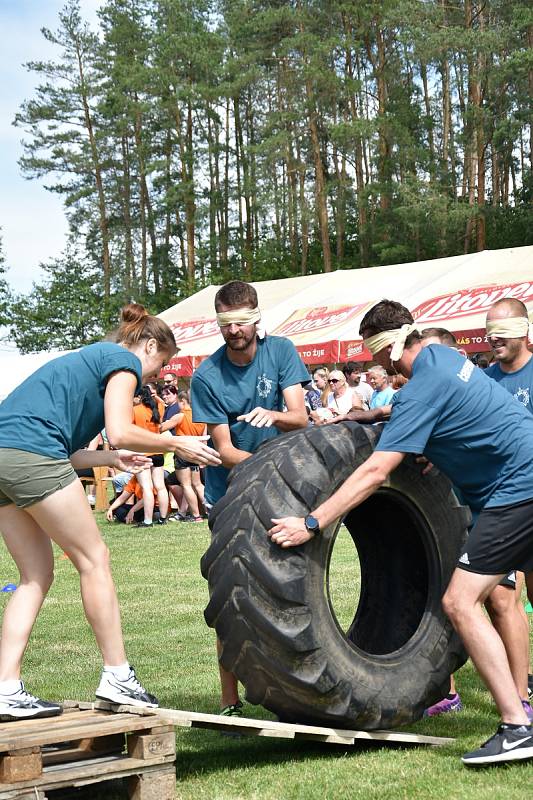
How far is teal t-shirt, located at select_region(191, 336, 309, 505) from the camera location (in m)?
5.38

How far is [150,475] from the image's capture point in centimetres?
1545

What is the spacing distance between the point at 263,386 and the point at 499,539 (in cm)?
155

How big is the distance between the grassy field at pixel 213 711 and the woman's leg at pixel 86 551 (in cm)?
68

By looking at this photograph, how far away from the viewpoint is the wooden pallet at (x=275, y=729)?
13.9 feet

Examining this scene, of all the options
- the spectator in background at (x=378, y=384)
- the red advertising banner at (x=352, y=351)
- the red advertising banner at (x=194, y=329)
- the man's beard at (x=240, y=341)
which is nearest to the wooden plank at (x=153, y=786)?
the man's beard at (x=240, y=341)

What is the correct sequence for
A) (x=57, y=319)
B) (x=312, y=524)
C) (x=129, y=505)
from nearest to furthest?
1. (x=312, y=524)
2. (x=129, y=505)
3. (x=57, y=319)

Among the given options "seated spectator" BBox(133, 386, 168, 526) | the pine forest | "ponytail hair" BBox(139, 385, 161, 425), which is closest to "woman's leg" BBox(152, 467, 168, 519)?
"seated spectator" BBox(133, 386, 168, 526)

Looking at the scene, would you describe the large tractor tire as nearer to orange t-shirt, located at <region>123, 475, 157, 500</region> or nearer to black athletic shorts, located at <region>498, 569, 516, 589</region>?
black athletic shorts, located at <region>498, 569, 516, 589</region>

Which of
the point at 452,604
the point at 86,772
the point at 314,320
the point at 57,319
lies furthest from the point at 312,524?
the point at 57,319

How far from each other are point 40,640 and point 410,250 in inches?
1287

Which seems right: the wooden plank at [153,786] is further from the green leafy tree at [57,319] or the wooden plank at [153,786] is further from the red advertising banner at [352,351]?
the green leafy tree at [57,319]

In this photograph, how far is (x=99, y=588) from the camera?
4387 mm

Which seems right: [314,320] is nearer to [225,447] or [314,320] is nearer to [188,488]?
[188,488]

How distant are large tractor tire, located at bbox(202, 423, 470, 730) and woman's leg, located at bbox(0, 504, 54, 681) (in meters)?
0.72
